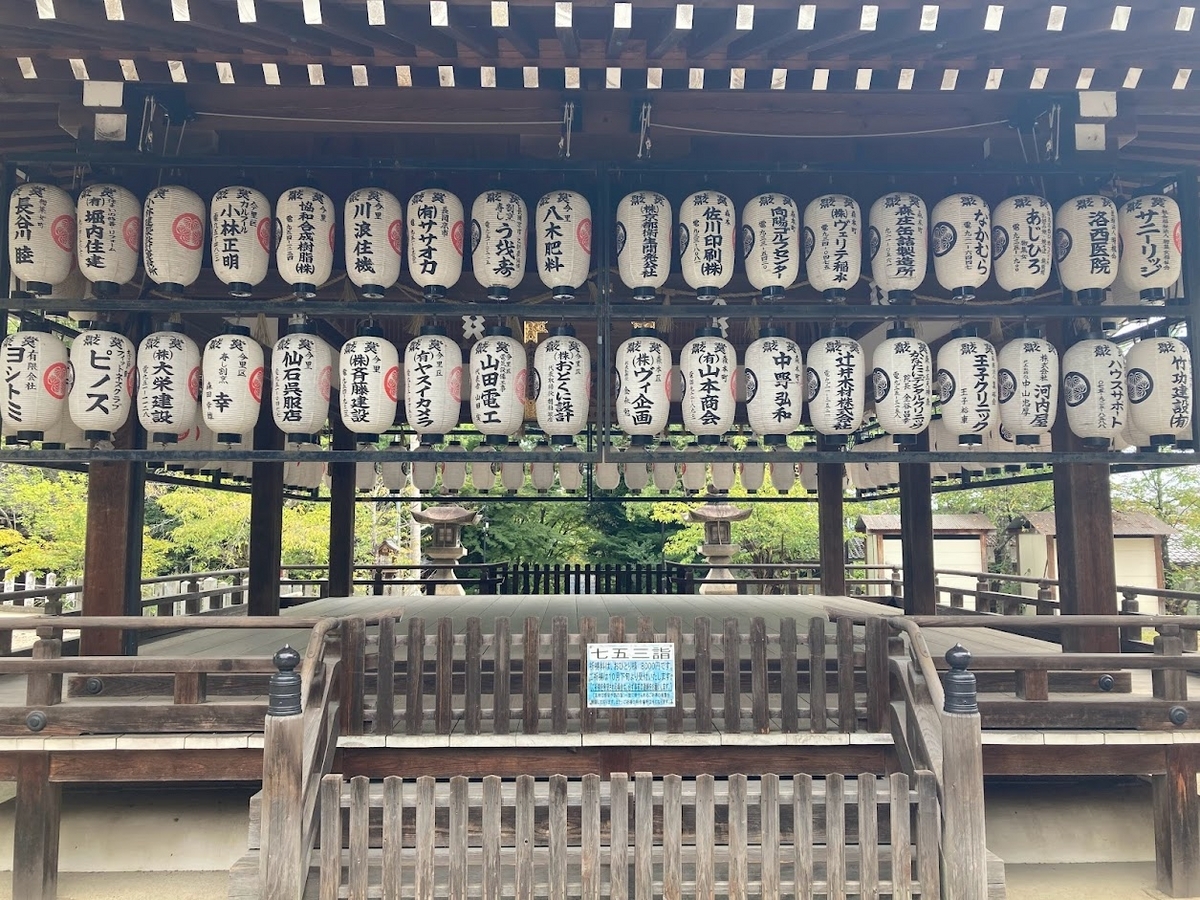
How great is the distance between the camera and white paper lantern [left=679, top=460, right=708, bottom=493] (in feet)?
41.7

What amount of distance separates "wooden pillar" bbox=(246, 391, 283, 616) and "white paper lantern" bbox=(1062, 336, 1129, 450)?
8.56 m

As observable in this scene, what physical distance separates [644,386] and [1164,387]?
154 inches

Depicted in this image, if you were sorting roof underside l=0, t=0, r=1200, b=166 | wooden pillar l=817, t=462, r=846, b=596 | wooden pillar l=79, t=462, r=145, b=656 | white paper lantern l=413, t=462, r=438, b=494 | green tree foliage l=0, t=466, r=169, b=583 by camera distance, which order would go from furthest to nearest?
green tree foliage l=0, t=466, r=169, b=583, white paper lantern l=413, t=462, r=438, b=494, wooden pillar l=817, t=462, r=846, b=596, wooden pillar l=79, t=462, r=145, b=656, roof underside l=0, t=0, r=1200, b=166

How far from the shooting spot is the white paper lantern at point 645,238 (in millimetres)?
5438

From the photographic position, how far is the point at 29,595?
8352mm

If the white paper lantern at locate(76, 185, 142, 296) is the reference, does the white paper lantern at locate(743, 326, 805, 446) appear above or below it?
below

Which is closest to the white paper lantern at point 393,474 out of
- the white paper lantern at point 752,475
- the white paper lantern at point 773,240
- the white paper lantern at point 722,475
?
the white paper lantern at point 722,475

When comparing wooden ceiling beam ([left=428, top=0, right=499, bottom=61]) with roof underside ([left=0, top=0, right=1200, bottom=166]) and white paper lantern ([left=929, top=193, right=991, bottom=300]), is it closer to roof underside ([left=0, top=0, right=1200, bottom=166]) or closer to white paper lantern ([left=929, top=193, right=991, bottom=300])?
roof underside ([left=0, top=0, right=1200, bottom=166])

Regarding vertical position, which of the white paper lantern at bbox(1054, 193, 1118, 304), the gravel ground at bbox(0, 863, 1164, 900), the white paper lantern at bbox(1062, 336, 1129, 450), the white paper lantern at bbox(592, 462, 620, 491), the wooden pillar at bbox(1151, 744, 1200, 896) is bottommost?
the gravel ground at bbox(0, 863, 1164, 900)

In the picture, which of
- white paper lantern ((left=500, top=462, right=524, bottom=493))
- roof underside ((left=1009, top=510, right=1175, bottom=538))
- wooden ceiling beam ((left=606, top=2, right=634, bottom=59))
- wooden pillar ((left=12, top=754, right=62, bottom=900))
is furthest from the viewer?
roof underside ((left=1009, top=510, right=1175, bottom=538))

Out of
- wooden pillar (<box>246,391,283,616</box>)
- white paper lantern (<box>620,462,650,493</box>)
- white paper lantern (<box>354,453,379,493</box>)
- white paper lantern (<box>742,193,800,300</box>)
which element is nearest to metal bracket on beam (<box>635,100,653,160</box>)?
white paper lantern (<box>742,193,800,300</box>)

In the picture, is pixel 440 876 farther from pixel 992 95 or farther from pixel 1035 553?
pixel 1035 553

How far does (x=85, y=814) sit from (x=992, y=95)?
9.09 metres

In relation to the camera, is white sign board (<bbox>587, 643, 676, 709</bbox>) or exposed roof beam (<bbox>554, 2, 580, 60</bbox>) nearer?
exposed roof beam (<bbox>554, 2, 580, 60</bbox>)
